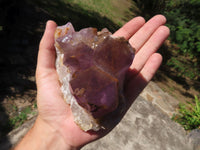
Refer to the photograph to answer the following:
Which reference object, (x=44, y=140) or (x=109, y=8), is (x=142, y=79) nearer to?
(x=44, y=140)

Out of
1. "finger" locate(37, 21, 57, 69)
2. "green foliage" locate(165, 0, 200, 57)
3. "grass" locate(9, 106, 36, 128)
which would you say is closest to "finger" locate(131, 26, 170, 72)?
"finger" locate(37, 21, 57, 69)

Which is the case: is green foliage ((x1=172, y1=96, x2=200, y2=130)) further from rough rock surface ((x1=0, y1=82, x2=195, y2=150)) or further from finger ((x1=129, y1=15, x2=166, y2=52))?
finger ((x1=129, y1=15, x2=166, y2=52))

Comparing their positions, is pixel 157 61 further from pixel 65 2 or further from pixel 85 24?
pixel 65 2

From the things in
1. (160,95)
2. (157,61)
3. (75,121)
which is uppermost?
(157,61)

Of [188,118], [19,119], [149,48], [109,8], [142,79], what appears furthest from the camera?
[109,8]

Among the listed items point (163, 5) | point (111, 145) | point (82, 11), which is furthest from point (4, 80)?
point (163, 5)

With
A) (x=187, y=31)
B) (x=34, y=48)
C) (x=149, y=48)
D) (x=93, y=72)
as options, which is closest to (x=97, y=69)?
(x=93, y=72)
